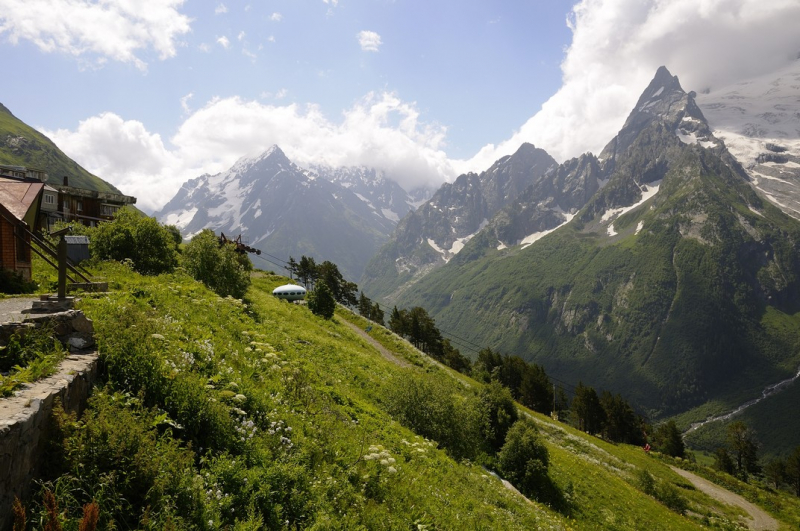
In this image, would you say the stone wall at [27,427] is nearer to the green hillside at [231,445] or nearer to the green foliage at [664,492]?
the green hillside at [231,445]

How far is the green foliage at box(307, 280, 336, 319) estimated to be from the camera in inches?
2238

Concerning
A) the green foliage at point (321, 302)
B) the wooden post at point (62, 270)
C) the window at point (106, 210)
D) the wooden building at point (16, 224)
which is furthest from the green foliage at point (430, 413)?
the window at point (106, 210)

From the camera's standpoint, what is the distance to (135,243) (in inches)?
1206

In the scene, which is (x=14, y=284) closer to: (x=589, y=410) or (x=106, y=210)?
(x=106, y=210)

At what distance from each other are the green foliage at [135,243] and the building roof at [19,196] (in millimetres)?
4256

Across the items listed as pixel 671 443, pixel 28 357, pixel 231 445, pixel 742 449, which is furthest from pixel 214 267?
pixel 742 449

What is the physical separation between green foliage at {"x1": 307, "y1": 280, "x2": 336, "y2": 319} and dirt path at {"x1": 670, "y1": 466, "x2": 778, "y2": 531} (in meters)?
55.1

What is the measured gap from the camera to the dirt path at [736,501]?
46.3m

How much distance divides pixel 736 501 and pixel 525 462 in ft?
157

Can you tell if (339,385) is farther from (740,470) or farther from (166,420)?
(740,470)

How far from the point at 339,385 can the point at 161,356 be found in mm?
11294

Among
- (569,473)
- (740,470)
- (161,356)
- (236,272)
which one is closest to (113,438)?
(161,356)

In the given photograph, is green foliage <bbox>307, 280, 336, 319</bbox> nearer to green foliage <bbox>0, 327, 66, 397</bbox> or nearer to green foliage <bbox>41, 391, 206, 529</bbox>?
green foliage <bbox>0, 327, 66, 397</bbox>

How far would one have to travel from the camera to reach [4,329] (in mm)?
9156
